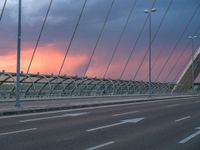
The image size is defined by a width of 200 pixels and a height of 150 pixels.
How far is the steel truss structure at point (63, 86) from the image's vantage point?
3341 centimetres

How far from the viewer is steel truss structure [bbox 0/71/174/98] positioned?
3341 centimetres

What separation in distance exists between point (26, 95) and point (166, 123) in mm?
21546

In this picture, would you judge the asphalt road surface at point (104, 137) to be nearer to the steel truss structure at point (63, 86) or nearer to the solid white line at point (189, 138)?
the solid white line at point (189, 138)

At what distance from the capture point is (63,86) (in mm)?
39875

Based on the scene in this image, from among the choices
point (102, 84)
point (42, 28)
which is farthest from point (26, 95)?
point (102, 84)

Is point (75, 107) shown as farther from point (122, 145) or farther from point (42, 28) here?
point (122, 145)

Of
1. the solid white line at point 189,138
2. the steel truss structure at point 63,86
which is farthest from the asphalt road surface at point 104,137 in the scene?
the steel truss structure at point 63,86

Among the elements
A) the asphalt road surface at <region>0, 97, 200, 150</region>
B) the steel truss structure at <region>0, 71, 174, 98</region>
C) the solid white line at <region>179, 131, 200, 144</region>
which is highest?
the steel truss structure at <region>0, 71, 174, 98</region>

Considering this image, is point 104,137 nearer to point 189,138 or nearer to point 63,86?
point 189,138

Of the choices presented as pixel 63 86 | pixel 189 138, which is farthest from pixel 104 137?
pixel 63 86

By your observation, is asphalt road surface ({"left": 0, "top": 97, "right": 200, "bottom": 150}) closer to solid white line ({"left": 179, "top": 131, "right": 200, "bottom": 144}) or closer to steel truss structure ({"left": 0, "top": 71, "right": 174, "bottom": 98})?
solid white line ({"left": 179, "top": 131, "right": 200, "bottom": 144})

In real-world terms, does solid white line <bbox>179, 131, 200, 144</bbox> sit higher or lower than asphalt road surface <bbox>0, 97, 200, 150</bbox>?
lower

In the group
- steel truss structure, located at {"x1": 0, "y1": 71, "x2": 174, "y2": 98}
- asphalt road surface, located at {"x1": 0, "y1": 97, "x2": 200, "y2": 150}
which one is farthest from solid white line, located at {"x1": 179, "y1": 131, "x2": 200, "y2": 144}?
steel truss structure, located at {"x1": 0, "y1": 71, "x2": 174, "y2": 98}

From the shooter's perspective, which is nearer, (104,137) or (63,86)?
(104,137)
